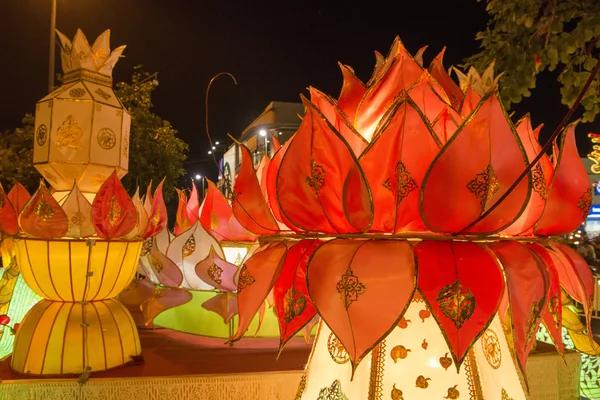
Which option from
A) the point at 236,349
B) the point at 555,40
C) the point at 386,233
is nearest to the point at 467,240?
the point at 386,233

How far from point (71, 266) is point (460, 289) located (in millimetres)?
3305

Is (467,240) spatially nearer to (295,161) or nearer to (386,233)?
Answer: (386,233)

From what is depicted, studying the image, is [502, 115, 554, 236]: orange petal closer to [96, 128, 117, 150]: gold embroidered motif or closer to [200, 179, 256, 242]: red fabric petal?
[96, 128, 117, 150]: gold embroidered motif

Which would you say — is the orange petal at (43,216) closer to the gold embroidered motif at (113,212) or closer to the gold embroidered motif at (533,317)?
the gold embroidered motif at (113,212)

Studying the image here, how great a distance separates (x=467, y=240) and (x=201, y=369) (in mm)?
2648

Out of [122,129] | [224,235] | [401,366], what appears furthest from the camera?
[224,235]

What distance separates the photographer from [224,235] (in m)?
5.24

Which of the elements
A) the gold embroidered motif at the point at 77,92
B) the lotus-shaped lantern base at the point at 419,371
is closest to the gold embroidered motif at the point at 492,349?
the lotus-shaped lantern base at the point at 419,371

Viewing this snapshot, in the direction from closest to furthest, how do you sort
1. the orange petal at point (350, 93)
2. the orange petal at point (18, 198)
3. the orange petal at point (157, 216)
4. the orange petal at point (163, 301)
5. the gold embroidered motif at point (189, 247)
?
the orange petal at point (350, 93) → the orange petal at point (18, 198) → the orange petal at point (163, 301) → the gold embroidered motif at point (189, 247) → the orange petal at point (157, 216)

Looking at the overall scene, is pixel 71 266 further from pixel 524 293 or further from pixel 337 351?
pixel 524 293

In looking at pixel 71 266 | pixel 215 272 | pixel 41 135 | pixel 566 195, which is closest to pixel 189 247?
pixel 215 272

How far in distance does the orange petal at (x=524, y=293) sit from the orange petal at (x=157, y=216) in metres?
3.66

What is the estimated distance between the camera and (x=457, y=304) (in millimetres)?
1283

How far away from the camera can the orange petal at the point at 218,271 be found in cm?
415
